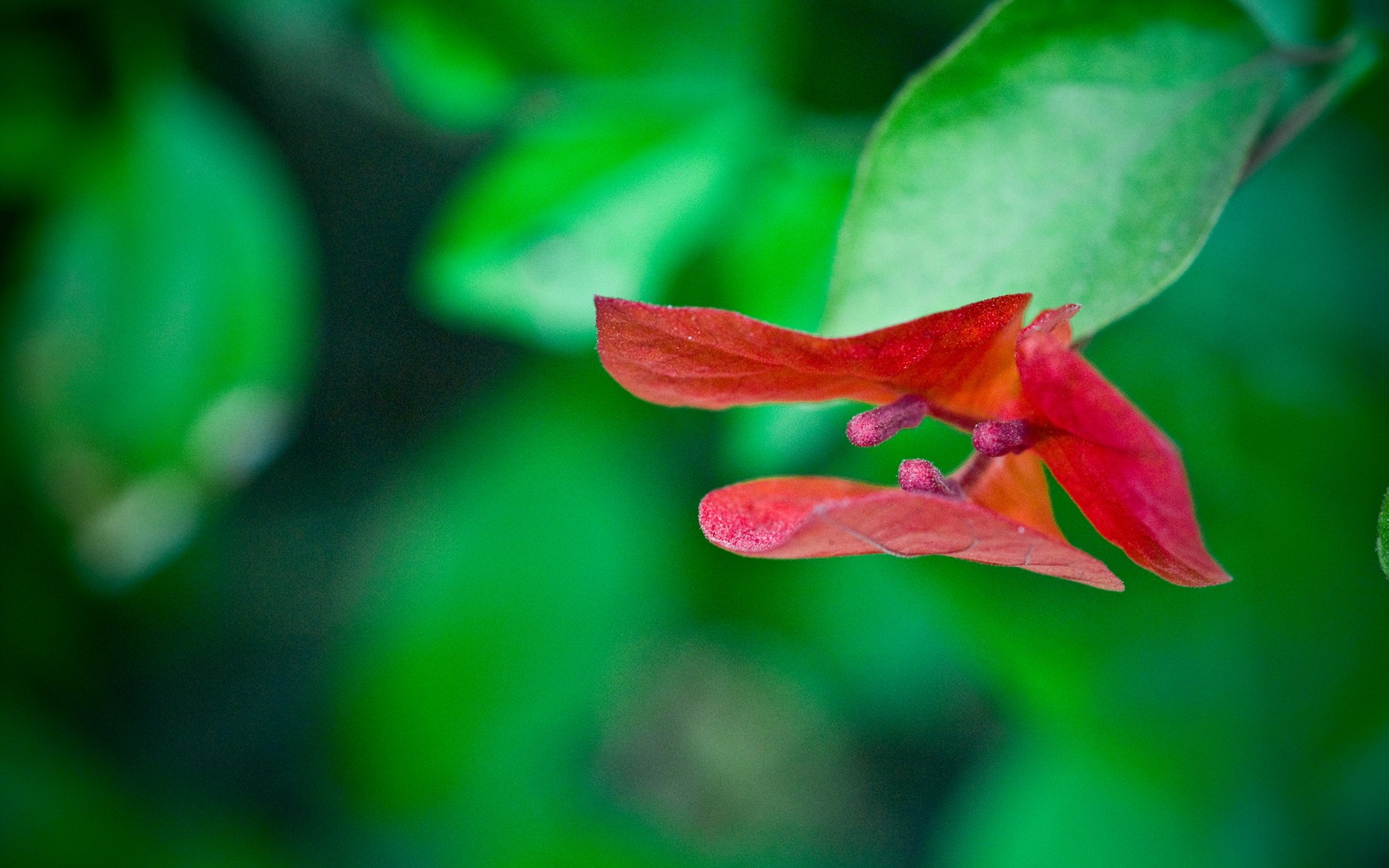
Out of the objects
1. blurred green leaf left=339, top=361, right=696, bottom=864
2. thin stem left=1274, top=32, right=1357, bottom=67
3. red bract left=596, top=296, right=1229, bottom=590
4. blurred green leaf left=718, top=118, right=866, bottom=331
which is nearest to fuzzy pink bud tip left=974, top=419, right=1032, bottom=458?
red bract left=596, top=296, right=1229, bottom=590

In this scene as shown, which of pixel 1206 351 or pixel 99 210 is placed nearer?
pixel 1206 351

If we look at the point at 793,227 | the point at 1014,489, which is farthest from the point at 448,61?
the point at 1014,489

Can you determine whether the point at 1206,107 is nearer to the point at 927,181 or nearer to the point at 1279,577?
the point at 927,181

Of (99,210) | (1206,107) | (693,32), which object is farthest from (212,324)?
(1206,107)

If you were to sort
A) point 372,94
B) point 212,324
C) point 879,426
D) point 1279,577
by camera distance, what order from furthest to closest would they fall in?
point 372,94
point 212,324
point 1279,577
point 879,426

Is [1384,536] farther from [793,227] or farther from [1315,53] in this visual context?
[793,227]

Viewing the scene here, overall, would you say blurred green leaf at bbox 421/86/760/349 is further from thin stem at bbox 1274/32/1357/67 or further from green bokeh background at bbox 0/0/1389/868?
thin stem at bbox 1274/32/1357/67
